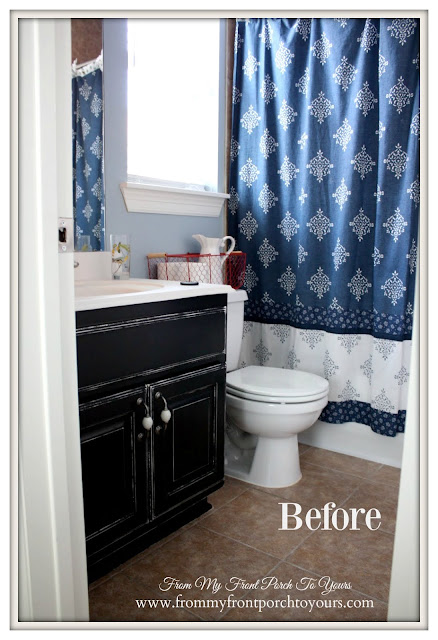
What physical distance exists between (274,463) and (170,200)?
120 centimetres

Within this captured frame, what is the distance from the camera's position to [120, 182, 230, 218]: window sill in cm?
229

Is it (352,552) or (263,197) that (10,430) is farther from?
(263,197)

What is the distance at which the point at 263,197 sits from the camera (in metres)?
2.74

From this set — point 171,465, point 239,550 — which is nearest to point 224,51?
point 171,465

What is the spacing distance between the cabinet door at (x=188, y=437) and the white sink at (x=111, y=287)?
0.36m

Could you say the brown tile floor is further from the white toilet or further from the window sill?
the window sill

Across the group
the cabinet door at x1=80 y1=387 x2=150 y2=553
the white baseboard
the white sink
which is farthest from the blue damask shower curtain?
the cabinet door at x1=80 y1=387 x2=150 y2=553

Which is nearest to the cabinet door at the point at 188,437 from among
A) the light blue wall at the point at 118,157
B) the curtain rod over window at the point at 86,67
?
the light blue wall at the point at 118,157

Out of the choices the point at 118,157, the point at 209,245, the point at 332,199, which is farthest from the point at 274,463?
the point at 118,157

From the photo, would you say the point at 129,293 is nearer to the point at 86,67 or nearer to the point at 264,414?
the point at 264,414

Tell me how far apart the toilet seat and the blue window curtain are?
0.77m

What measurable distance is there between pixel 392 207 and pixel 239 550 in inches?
57.6

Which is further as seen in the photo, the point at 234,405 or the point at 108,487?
the point at 234,405

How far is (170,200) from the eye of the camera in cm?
249
